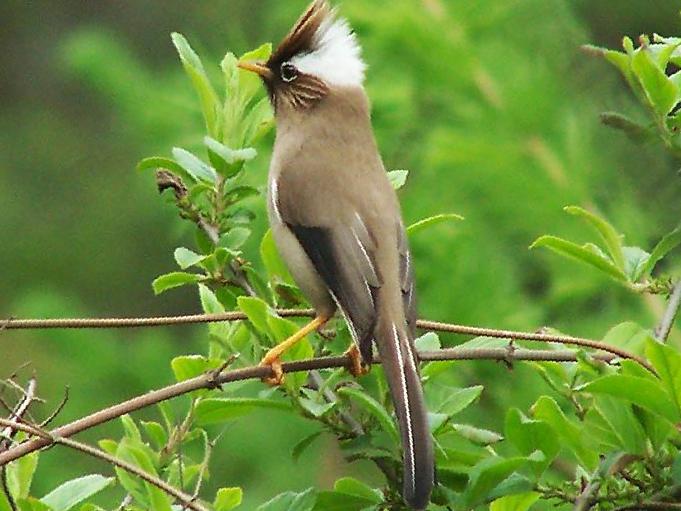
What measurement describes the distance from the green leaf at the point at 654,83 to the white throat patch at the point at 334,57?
3.59ft

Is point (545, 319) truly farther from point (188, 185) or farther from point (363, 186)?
point (188, 185)

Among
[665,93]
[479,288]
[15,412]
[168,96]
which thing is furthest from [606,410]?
[168,96]

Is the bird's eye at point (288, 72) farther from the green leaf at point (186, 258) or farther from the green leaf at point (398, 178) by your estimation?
the green leaf at point (186, 258)

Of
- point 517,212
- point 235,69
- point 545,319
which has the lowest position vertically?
point 545,319

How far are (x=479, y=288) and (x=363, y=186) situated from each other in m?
1.99

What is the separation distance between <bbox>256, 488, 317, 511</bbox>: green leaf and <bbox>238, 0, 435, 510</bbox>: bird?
5.2 inches

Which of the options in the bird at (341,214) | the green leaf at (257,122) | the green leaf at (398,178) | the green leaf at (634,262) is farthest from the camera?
the green leaf at (398,178)

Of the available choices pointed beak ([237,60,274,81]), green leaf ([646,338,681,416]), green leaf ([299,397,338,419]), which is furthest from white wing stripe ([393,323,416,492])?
pointed beak ([237,60,274,81])

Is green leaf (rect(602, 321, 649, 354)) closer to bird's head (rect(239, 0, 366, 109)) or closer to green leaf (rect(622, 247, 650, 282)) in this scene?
green leaf (rect(622, 247, 650, 282))

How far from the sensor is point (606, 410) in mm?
2174

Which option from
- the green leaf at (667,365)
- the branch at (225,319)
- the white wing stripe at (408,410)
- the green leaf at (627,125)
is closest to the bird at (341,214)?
the white wing stripe at (408,410)

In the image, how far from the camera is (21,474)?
2.44 metres

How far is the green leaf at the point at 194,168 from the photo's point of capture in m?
2.72

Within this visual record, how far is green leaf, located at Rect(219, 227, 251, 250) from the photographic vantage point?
106 inches
